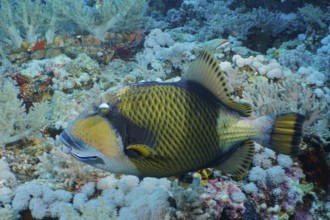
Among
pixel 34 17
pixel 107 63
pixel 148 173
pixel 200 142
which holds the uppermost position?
pixel 200 142

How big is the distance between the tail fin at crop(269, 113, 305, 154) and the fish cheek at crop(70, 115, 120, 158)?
2.55ft

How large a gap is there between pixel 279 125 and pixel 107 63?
19.0 feet

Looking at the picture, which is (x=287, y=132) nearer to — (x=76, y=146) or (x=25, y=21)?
(x=76, y=146)

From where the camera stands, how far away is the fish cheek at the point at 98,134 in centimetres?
150

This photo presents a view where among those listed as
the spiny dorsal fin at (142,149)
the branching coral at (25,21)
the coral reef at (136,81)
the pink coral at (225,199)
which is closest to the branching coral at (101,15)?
the coral reef at (136,81)

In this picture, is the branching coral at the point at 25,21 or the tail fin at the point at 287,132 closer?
the tail fin at the point at 287,132

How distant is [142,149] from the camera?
1.50m

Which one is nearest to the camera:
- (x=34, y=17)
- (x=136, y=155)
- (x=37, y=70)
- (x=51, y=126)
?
(x=136, y=155)

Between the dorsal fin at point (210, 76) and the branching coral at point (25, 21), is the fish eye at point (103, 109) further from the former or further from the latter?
the branching coral at point (25, 21)

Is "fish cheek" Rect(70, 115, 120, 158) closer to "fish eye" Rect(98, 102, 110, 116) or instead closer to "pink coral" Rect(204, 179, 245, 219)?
"fish eye" Rect(98, 102, 110, 116)

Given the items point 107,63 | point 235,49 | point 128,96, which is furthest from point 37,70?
point 128,96

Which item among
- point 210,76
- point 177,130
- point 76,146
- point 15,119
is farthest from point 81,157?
point 15,119

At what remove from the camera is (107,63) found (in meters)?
7.08

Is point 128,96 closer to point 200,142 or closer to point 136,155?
point 136,155
